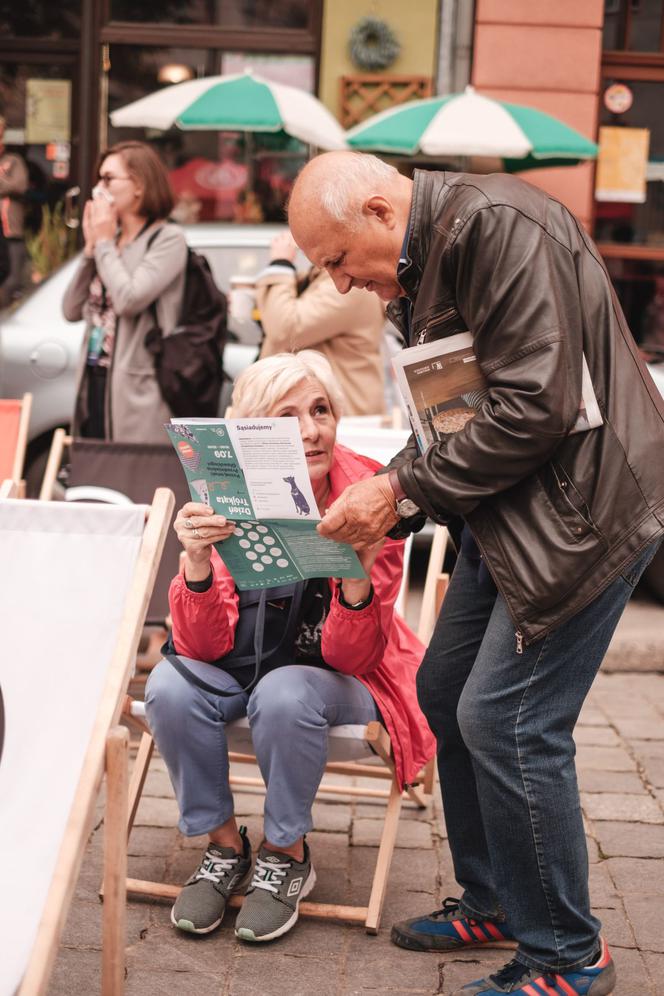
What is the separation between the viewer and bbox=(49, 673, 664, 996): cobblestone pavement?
3.02m

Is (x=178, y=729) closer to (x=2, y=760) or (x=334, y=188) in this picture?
(x=2, y=760)

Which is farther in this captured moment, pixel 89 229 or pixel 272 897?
pixel 89 229

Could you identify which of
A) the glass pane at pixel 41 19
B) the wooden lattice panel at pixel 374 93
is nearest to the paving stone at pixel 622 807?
the wooden lattice panel at pixel 374 93

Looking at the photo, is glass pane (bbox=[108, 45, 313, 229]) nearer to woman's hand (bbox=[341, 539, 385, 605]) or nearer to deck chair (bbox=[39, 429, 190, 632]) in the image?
deck chair (bbox=[39, 429, 190, 632])

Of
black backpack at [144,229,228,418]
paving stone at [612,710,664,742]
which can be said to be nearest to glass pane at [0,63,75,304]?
black backpack at [144,229,228,418]

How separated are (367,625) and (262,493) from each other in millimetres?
550

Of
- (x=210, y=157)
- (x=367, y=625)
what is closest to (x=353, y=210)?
(x=367, y=625)

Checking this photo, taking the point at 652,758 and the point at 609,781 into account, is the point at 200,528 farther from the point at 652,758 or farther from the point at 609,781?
the point at 652,758

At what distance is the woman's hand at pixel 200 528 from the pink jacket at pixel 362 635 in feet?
0.57

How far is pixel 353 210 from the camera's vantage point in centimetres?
255

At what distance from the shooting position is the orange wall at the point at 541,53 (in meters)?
8.91

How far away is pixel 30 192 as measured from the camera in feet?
31.0

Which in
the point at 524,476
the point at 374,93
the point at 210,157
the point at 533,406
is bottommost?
the point at 524,476

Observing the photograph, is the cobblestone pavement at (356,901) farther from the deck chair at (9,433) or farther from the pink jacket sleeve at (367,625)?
the deck chair at (9,433)
